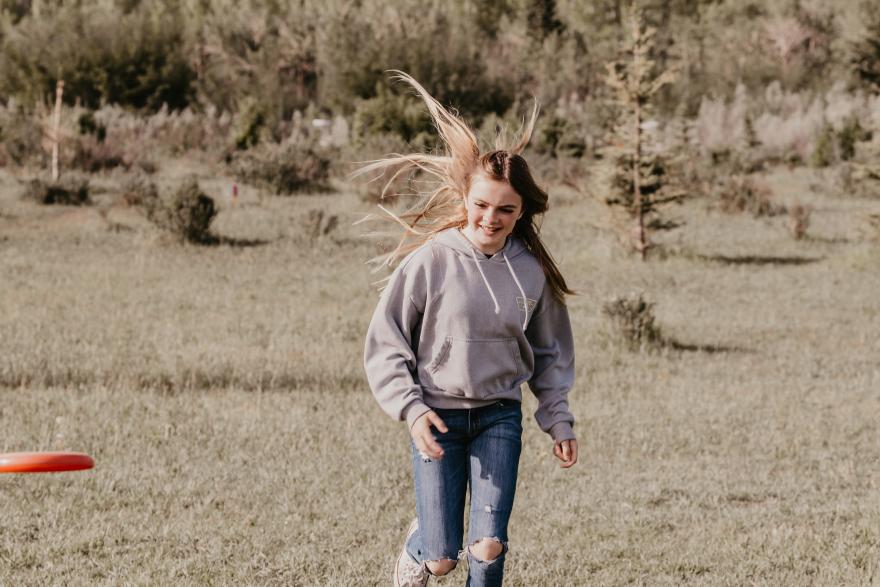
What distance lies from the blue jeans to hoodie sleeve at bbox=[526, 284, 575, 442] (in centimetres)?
16

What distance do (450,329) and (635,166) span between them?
14.9 meters

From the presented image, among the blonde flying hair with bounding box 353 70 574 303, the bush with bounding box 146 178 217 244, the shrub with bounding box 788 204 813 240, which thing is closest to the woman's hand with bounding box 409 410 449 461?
the blonde flying hair with bounding box 353 70 574 303

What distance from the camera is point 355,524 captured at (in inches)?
218

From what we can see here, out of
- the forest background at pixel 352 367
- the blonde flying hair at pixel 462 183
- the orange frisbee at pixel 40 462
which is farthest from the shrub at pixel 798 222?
the orange frisbee at pixel 40 462

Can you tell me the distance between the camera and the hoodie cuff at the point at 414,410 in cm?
351

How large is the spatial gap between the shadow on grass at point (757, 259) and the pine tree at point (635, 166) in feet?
3.11

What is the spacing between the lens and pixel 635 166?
18031 mm

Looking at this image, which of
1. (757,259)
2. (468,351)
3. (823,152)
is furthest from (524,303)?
(823,152)

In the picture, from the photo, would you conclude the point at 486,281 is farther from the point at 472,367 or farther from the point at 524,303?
the point at 472,367

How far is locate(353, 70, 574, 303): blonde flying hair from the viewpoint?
12.1ft

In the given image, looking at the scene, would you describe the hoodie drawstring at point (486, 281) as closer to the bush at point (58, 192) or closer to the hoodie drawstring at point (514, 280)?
the hoodie drawstring at point (514, 280)

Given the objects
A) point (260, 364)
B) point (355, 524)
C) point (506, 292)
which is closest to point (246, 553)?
point (355, 524)

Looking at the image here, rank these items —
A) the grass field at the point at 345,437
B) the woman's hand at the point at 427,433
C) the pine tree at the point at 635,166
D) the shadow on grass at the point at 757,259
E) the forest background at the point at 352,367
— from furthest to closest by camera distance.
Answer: the shadow on grass at the point at 757,259, the pine tree at the point at 635,166, the forest background at the point at 352,367, the grass field at the point at 345,437, the woman's hand at the point at 427,433

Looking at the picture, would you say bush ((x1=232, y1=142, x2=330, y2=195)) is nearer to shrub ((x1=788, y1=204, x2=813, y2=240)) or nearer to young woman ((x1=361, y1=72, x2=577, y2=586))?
shrub ((x1=788, y1=204, x2=813, y2=240))
